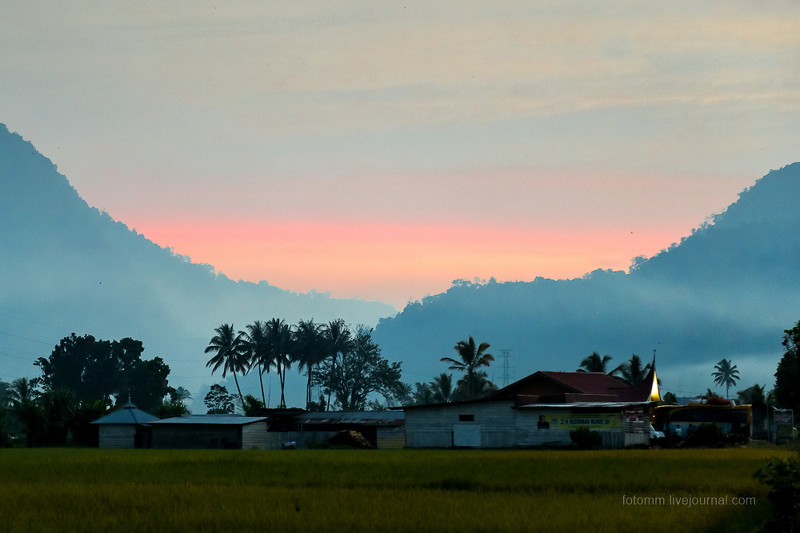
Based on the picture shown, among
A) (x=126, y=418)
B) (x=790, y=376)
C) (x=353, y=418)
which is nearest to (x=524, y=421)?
(x=353, y=418)

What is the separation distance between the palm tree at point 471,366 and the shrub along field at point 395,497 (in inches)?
2895

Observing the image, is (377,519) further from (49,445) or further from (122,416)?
(49,445)

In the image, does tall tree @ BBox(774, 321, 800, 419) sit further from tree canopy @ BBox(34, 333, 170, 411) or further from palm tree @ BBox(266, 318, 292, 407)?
tree canopy @ BBox(34, 333, 170, 411)

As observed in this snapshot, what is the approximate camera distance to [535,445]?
68125 mm

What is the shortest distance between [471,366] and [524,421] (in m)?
49.3

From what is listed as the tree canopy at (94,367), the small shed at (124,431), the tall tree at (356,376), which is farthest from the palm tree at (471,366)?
the tree canopy at (94,367)

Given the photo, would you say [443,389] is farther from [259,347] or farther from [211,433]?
[211,433]

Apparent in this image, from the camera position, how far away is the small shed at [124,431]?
289ft

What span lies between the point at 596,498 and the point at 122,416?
225 ft

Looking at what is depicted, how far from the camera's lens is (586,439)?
64.9 m

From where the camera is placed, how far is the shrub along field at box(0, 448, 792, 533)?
74.4ft

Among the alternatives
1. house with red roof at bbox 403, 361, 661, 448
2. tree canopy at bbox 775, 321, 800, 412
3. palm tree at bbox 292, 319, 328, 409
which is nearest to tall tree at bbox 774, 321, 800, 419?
tree canopy at bbox 775, 321, 800, 412

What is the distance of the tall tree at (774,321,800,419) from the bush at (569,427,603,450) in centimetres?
2480

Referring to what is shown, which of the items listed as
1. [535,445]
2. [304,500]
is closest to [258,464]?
[304,500]
